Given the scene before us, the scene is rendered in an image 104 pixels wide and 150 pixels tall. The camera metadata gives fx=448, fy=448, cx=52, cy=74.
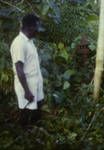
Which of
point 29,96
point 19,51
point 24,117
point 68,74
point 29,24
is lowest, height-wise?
point 24,117

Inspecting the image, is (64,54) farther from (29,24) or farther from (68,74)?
(29,24)

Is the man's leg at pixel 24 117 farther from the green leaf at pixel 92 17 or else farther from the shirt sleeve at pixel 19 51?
the green leaf at pixel 92 17

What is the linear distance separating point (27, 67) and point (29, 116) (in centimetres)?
68

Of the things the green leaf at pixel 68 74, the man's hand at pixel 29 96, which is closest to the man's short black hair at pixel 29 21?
the man's hand at pixel 29 96

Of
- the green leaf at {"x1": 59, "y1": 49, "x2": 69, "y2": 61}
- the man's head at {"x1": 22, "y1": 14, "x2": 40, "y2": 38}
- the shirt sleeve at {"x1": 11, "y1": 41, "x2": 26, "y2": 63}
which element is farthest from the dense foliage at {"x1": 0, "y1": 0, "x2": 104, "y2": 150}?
the man's head at {"x1": 22, "y1": 14, "x2": 40, "y2": 38}

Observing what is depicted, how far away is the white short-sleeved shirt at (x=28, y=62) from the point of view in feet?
17.1

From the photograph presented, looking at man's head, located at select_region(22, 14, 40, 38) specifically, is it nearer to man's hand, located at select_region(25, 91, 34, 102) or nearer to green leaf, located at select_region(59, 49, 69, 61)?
man's hand, located at select_region(25, 91, 34, 102)

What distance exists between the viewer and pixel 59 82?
7.60 meters

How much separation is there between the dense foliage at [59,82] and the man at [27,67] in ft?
1.72

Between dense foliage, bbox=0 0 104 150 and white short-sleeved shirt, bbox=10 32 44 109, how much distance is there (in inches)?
22.3

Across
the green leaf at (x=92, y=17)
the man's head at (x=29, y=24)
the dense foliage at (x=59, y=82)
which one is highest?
the man's head at (x=29, y=24)

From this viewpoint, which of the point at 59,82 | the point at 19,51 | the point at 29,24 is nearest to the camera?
the point at 19,51

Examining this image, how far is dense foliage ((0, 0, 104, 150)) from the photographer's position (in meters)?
5.89

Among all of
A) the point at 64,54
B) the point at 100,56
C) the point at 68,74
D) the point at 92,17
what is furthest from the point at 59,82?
the point at 92,17
